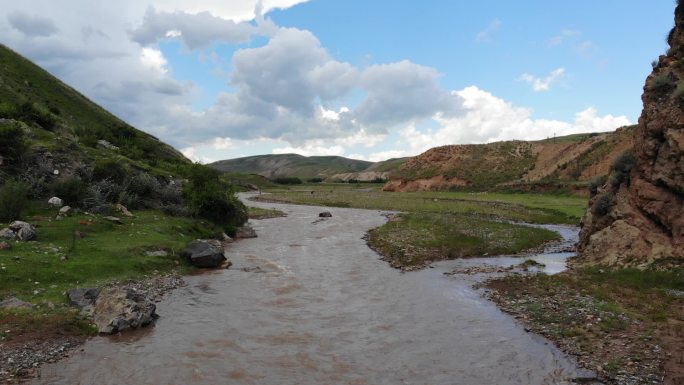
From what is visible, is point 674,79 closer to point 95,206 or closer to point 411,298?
point 411,298

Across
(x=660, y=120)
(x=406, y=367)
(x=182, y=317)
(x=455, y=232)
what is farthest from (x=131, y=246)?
(x=660, y=120)

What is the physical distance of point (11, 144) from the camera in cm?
3372

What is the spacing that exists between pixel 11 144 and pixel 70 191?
Result: 6055 mm

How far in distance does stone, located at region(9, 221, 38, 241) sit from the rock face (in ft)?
99.5

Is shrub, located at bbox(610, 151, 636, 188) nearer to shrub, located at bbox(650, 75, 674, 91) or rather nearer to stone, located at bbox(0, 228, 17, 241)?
shrub, located at bbox(650, 75, 674, 91)

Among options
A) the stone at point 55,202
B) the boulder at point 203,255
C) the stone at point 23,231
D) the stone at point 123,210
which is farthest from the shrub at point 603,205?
the stone at point 55,202

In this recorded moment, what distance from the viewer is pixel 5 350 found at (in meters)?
14.1

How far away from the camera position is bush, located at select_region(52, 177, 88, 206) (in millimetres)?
32281

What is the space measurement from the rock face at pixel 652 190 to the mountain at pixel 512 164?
220 ft

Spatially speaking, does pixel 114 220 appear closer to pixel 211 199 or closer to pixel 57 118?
pixel 211 199

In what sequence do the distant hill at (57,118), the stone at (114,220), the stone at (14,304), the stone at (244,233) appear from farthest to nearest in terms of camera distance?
the stone at (244,233), the distant hill at (57,118), the stone at (114,220), the stone at (14,304)

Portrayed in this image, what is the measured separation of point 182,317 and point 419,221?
3442 centimetres

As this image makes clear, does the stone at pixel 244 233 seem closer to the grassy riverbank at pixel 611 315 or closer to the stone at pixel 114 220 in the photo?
the stone at pixel 114 220

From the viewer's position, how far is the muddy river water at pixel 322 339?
543 inches
